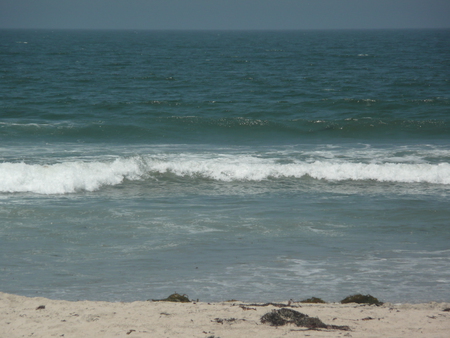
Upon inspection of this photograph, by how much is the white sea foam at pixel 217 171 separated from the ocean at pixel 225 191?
5cm

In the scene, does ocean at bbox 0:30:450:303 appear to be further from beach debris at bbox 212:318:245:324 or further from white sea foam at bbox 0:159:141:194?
beach debris at bbox 212:318:245:324

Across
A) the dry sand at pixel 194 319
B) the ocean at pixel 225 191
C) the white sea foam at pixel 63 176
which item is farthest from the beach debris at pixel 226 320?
the white sea foam at pixel 63 176

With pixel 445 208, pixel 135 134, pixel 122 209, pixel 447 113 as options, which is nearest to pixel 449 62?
pixel 447 113

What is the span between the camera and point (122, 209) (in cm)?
1129

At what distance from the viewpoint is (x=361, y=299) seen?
6492 mm

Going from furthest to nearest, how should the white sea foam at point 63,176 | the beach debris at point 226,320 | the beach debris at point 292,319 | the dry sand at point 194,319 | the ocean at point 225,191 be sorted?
1. the white sea foam at point 63,176
2. the ocean at point 225,191
3. the beach debris at point 226,320
4. the beach debris at point 292,319
5. the dry sand at point 194,319

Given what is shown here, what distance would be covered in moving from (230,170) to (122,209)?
4396 mm

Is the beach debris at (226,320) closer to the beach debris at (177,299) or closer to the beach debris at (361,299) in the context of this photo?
the beach debris at (177,299)

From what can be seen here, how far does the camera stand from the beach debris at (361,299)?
6.45 meters

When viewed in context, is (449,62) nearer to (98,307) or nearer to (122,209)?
(122,209)

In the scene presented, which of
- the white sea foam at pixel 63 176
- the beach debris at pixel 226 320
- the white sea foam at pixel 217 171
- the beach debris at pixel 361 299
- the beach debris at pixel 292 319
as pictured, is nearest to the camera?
the beach debris at pixel 292 319

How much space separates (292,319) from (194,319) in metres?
1.11

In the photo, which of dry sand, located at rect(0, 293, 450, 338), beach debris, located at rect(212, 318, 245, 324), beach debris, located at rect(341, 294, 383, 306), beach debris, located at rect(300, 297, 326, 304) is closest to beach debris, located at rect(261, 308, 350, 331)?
dry sand, located at rect(0, 293, 450, 338)

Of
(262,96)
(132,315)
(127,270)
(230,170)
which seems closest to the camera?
(132,315)
